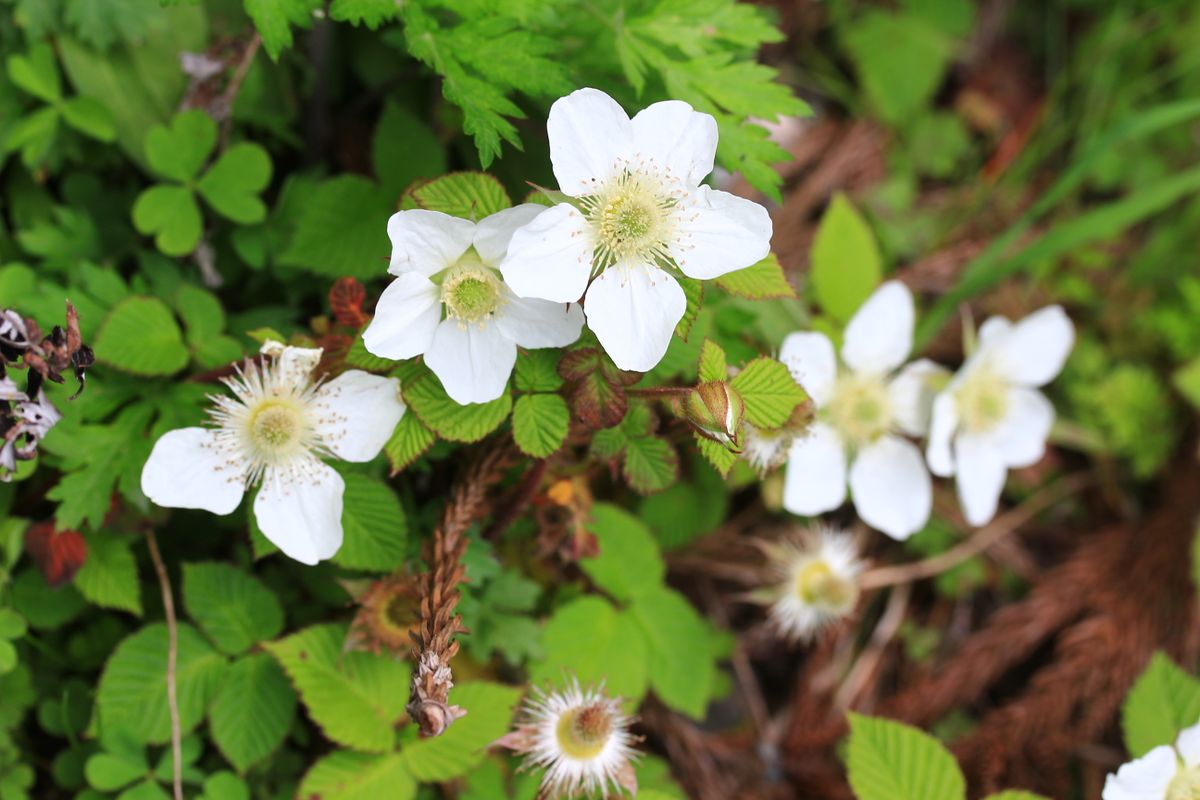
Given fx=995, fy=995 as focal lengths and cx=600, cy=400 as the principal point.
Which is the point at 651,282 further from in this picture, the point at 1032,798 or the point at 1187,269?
the point at 1187,269

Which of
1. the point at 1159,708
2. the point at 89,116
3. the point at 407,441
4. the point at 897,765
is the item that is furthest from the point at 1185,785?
the point at 89,116

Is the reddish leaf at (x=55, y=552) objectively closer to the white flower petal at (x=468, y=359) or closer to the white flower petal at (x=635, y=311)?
the white flower petal at (x=468, y=359)

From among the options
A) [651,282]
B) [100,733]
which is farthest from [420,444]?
[100,733]

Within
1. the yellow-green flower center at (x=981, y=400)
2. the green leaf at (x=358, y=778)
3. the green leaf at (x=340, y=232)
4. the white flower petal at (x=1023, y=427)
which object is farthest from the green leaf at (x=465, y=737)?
the white flower petal at (x=1023, y=427)

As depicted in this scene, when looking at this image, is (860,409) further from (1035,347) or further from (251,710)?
(251,710)

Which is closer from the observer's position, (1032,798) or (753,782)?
(1032,798)

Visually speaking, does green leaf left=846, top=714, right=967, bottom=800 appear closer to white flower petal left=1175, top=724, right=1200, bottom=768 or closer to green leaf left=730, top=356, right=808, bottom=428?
white flower petal left=1175, top=724, right=1200, bottom=768
